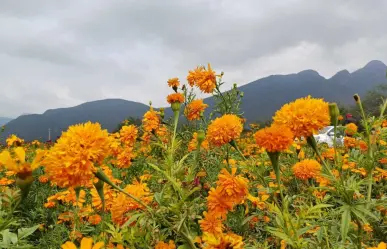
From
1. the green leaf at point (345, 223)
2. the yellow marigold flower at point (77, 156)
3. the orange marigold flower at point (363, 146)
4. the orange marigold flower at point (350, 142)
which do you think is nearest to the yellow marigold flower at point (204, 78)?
the orange marigold flower at point (363, 146)

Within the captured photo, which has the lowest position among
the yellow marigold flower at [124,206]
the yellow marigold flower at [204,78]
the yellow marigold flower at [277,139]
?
the yellow marigold flower at [124,206]

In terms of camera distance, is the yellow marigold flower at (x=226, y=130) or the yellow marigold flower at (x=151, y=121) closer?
the yellow marigold flower at (x=226, y=130)

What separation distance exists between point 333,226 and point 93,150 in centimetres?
86

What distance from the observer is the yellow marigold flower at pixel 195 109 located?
299 cm

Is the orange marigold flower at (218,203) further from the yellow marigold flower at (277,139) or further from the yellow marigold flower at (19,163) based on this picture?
the yellow marigold flower at (19,163)

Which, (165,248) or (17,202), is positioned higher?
(17,202)

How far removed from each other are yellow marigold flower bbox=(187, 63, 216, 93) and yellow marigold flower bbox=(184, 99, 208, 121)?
5.4 inches

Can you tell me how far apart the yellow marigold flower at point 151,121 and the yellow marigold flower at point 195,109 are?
27 centimetres

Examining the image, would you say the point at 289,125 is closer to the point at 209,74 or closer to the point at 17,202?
the point at 17,202

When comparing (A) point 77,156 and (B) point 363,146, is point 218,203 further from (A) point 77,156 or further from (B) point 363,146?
(B) point 363,146

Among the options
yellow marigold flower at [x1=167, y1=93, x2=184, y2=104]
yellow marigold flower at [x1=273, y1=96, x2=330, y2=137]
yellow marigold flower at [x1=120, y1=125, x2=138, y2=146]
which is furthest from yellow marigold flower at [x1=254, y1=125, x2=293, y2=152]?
yellow marigold flower at [x1=120, y1=125, x2=138, y2=146]

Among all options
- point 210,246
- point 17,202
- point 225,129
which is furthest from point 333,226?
point 17,202

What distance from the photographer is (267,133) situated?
1.34 m

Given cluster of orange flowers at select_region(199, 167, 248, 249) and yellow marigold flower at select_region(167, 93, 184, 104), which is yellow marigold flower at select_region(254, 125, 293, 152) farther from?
yellow marigold flower at select_region(167, 93, 184, 104)
